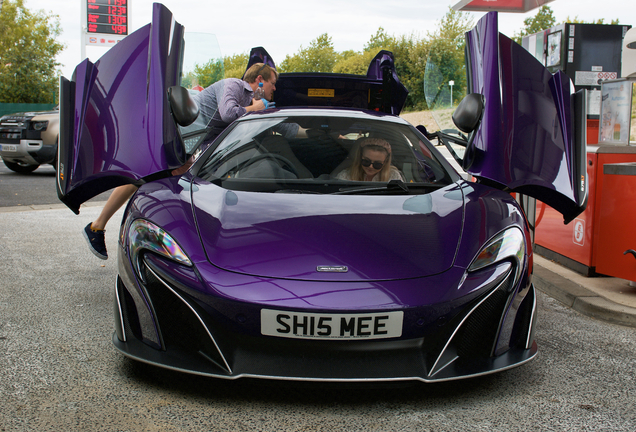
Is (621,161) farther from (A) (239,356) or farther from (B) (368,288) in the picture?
(A) (239,356)

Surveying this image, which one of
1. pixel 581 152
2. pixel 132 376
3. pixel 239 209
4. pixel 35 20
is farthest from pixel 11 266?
pixel 35 20

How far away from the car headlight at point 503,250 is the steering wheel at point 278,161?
3.77 feet

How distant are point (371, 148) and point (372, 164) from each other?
11 centimetres

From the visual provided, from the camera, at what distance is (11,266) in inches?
174

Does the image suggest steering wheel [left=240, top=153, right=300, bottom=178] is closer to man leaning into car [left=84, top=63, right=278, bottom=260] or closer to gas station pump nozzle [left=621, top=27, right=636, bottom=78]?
man leaning into car [left=84, top=63, right=278, bottom=260]

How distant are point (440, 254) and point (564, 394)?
81 cm

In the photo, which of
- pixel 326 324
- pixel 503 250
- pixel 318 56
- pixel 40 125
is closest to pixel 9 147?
pixel 40 125

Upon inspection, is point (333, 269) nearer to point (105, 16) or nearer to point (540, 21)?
point (105, 16)

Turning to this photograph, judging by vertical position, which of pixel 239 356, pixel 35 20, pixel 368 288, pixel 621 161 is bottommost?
pixel 239 356

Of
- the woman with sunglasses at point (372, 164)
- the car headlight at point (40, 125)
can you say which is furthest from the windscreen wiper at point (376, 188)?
the car headlight at point (40, 125)

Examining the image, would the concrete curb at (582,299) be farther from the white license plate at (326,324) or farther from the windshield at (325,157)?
the white license plate at (326,324)

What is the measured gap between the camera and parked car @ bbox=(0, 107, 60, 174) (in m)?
10.9

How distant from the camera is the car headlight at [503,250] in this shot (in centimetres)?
224

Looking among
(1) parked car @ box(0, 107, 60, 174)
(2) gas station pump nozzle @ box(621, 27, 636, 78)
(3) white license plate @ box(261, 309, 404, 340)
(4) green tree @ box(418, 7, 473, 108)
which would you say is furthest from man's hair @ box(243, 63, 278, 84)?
(1) parked car @ box(0, 107, 60, 174)
